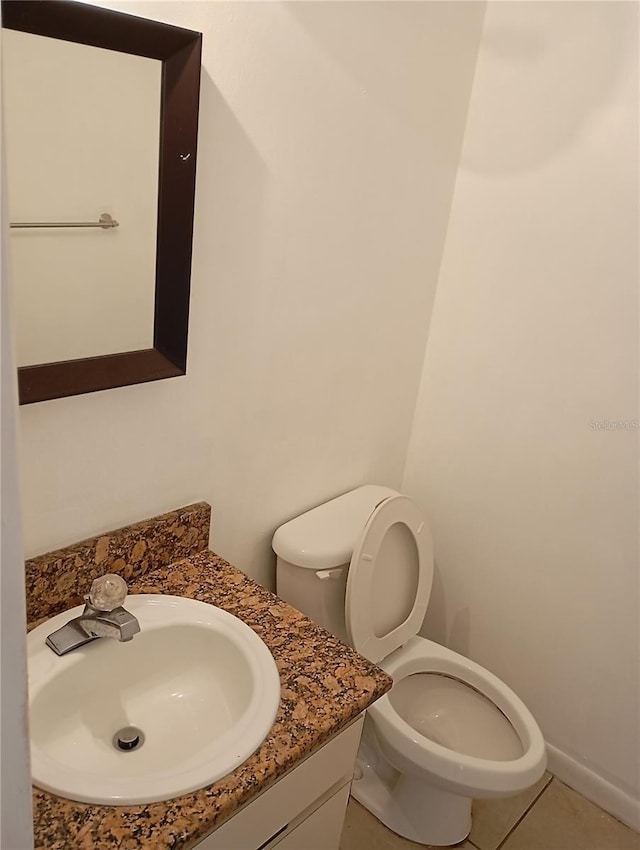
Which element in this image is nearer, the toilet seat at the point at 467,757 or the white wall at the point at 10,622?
the white wall at the point at 10,622

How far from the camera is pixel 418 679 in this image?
74.5 inches

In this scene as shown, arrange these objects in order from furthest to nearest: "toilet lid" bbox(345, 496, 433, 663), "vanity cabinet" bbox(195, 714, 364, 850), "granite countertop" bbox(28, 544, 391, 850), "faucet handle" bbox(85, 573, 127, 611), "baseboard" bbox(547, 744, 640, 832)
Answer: "baseboard" bbox(547, 744, 640, 832) → "toilet lid" bbox(345, 496, 433, 663) → "faucet handle" bbox(85, 573, 127, 611) → "vanity cabinet" bbox(195, 714, 364, 850) → "granite countertop" bbox(28, 544, 391, 850)

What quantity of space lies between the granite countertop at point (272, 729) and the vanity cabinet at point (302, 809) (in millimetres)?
73

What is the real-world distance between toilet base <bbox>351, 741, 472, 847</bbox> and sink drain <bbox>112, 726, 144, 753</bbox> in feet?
2.86

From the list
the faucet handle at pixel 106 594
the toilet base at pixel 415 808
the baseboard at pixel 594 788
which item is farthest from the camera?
the baseboard at pixel 594 788

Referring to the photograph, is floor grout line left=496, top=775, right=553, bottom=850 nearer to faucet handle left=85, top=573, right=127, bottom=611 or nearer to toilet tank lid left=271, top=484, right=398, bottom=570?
toilet tank lid left=271, top=484, right=398, bottom=570

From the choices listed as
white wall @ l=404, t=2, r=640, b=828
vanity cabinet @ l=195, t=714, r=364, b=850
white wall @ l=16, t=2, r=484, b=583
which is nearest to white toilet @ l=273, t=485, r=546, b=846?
white wall @ l=16, t=2, r=484, b=583

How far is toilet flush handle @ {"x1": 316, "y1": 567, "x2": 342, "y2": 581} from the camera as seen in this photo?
63.7 inches

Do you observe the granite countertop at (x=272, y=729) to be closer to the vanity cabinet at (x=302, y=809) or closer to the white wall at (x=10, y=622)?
the vanity cabinet at (x=302, y=809)

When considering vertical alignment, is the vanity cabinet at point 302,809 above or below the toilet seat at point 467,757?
above

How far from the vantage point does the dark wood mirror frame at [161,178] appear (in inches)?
36.6

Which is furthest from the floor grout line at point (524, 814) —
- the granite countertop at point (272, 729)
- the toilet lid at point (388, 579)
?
the granite countertop at point (272, 729)

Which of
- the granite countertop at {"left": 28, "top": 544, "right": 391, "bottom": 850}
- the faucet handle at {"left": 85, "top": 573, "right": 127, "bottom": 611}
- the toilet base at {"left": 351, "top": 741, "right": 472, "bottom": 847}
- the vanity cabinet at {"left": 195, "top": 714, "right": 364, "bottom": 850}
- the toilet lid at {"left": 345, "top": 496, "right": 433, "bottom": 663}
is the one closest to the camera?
the granite countertop at {"left": 28, "top": 544, "right": 391, "bottom": 850}

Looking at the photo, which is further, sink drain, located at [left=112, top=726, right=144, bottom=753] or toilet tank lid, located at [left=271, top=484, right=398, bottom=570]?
toilet tank lid, located at [left=271, top=484, right=398, bottom=570]
